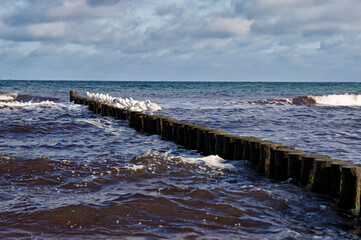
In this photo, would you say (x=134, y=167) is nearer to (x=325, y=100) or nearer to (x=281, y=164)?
(x=281, y=164)

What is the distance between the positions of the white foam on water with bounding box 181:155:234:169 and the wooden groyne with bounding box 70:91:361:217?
7.3 inches

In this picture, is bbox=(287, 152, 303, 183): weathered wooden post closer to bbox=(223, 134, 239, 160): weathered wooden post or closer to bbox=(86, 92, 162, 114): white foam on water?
bbox=(223, 134, 239, 160): weathered wooden post

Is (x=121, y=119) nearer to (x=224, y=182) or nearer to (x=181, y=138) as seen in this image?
(x=181, y=138)

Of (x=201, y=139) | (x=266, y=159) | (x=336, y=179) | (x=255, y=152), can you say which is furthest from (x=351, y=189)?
(x=201, y=139)

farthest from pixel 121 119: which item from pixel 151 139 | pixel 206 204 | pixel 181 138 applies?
pixel 206 204

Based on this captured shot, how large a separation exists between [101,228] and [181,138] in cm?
627

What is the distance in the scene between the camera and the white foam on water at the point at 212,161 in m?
7.85

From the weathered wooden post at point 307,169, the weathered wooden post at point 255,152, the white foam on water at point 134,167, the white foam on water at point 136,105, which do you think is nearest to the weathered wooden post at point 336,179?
the weathered wooden post at point 307,169

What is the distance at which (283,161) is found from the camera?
22.5 feet

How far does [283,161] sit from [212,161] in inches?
71.3

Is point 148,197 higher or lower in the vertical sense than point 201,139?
lower

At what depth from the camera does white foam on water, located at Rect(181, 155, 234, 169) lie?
785 centimetres

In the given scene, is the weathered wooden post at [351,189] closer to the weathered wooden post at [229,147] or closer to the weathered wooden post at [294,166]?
the weathered wooden post at [294,166]

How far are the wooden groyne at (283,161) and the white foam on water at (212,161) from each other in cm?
19
